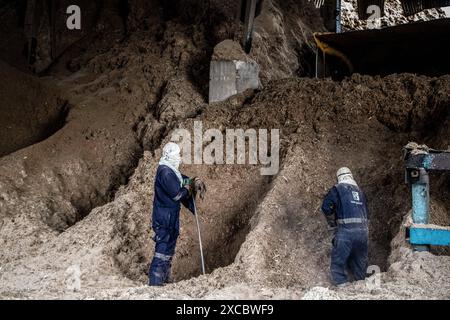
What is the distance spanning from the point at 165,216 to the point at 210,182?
4.81 ft

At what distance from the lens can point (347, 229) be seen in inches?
209

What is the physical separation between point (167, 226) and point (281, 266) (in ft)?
4.62

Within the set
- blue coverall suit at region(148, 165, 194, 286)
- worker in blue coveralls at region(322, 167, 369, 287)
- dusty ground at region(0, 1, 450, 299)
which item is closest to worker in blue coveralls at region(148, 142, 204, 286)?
blue coverall suit at region(148, 165, 194, 286)

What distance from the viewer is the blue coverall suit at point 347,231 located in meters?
5.28

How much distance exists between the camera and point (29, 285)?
4852mm

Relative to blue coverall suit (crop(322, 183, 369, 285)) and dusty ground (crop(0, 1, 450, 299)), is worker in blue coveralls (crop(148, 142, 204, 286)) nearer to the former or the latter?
dusty ground (crop(0, 1, 450, 299))

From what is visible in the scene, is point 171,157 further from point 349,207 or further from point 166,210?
point 349,207

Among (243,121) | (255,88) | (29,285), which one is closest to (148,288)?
(29,285)

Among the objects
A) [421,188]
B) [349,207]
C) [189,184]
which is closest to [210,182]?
[189,184]

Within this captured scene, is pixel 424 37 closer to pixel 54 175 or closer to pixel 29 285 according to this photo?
pixel 54 175

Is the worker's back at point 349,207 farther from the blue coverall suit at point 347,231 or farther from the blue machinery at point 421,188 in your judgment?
the blue machinery at point 421,188

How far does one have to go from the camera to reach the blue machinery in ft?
15.1

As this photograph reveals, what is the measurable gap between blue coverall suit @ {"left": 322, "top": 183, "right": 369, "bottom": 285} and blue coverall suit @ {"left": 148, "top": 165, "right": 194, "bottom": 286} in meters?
1.73

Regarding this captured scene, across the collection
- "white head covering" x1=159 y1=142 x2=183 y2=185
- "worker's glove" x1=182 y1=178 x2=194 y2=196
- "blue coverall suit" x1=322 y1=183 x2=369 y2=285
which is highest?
"white head covering" x1=159 y1=142 x2=183 y2=185
